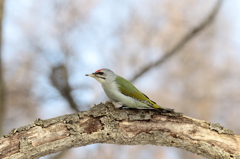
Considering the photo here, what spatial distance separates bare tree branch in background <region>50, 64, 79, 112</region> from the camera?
4539 mm

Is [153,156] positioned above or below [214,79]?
below

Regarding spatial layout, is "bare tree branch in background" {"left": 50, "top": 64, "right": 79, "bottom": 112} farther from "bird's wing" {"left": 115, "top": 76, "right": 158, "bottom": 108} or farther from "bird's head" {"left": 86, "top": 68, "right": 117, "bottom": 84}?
"bird's wing" {"left": 115, "top": 76, "right": 158, "bottom": 108}

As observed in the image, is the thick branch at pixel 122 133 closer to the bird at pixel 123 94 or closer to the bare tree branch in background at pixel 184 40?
the bird at pixel 123 94

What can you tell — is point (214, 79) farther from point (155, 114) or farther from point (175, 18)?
point (155, 114)

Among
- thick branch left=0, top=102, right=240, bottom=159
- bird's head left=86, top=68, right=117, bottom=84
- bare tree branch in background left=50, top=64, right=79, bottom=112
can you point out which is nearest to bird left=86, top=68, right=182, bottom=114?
bird's head left=86, top=68, right=117, bottom=84

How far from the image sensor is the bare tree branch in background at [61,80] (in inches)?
179

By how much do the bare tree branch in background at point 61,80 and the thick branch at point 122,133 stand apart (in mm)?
2273

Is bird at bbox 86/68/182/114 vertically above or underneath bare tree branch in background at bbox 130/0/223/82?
underneath

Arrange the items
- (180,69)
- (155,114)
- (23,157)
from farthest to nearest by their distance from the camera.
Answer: (180,69) → (155,114) → (23,157)

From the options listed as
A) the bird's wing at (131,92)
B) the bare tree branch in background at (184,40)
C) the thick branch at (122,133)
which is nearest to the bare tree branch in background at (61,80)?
the bare tree branch in background at (184,40)

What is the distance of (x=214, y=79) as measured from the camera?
632cm

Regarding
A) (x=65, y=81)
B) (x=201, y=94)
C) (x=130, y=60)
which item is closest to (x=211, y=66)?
(x=201, y=94)

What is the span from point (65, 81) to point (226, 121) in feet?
13.2

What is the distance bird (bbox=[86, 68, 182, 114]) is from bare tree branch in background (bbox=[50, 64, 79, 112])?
5.54 ft
